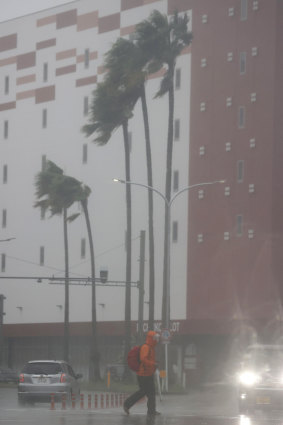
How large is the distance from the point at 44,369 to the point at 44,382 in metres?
0.56

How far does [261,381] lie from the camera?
27406 millimetres

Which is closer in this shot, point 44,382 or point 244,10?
point 44,382

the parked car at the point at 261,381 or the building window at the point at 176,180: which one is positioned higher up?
the building window at the point at 176,180

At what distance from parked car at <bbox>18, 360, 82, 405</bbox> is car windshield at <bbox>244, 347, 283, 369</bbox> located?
10.3m

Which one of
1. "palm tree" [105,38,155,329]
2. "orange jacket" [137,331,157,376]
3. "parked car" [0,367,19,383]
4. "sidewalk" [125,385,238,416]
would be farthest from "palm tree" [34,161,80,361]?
"orange jacket" [137,331,157,376]

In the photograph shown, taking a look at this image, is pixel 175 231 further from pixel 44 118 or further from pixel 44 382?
pixel 44 382

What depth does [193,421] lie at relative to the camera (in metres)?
23.8

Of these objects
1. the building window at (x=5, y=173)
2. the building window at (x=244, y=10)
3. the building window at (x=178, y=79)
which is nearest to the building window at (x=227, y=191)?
the building window at (x=178, y=79)

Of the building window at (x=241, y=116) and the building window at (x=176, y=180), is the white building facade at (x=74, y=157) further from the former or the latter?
the building window at (x=241, y=116)

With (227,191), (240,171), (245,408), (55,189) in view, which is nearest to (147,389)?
(245,408)

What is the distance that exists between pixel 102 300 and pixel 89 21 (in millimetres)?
22686

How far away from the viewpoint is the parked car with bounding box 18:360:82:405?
36906mm

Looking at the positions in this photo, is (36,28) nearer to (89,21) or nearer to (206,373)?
(89,21)

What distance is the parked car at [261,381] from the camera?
27172mm
